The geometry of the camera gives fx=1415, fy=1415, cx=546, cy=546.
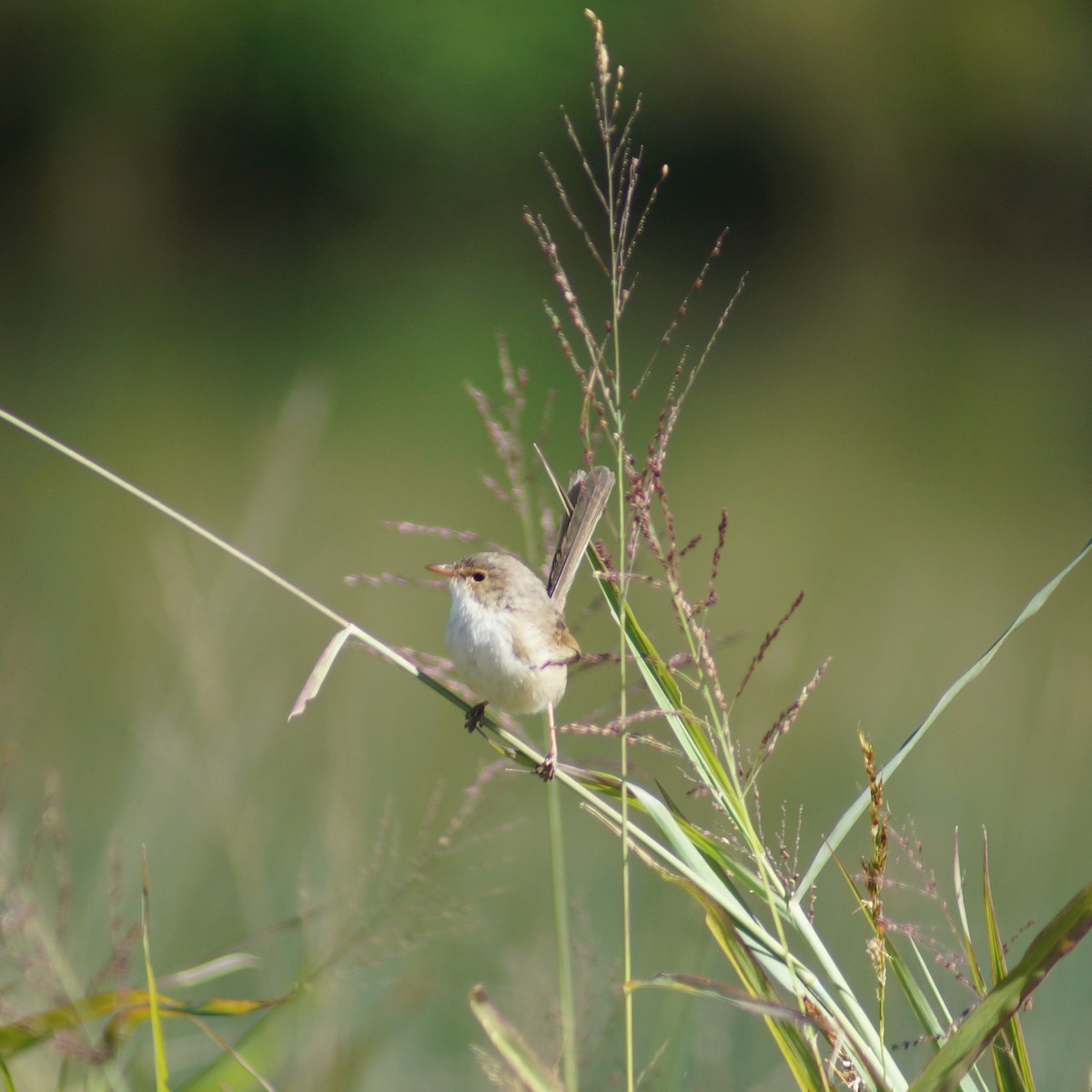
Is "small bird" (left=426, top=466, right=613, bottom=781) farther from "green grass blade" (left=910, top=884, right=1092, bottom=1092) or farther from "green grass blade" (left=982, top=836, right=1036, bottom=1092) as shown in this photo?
"green grass blade" (left=910, top=884, right=1092, bottom=1092)

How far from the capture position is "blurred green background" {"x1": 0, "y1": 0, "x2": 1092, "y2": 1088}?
3840mm

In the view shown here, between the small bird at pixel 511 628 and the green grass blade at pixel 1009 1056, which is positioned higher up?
the green grass blade at pixel 1009 1056

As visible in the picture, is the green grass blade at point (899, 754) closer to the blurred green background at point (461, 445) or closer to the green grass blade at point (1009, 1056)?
the green grass blade at point (1009, 1056)

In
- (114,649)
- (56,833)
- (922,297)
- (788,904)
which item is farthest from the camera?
(922,297)

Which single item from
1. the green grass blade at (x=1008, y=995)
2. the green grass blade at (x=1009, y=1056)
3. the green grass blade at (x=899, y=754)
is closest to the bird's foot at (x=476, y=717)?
the green grass blade at (x=899, y=754)

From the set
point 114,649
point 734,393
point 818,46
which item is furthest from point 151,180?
point 114,649

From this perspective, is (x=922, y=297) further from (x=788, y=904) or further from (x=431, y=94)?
(x=788, y=904)

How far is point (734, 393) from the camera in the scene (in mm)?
17234

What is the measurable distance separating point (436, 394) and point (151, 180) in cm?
1931

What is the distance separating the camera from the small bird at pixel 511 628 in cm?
278

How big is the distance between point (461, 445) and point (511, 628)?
1101cm

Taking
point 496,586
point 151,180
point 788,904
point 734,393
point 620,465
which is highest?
point 620,465

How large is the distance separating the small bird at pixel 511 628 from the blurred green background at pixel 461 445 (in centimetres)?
27

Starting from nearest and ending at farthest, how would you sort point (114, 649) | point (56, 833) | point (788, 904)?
point (788, 904) < point (56, 833) < point (114, 649)
